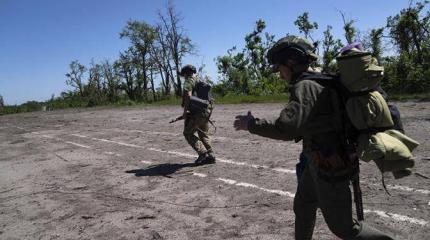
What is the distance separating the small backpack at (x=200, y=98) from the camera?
308 inches

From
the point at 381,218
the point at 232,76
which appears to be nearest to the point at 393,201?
the point at 381,218

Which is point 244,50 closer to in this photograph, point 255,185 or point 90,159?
point 90,159

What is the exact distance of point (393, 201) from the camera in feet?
16.1

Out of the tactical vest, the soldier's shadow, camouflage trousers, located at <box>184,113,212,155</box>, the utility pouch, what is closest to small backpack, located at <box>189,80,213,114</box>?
the utility pouch

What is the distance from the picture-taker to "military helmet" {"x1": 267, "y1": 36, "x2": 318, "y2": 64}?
3.10 metres

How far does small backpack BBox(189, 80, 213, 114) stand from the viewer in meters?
7.82

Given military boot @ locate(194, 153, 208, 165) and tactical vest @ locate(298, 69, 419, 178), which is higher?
tactical vest @ locate(298, 69, 419, 178)

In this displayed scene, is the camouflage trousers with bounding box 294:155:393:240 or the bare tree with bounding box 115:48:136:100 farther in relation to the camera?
the bare tree with bounding box 115:48:136:100

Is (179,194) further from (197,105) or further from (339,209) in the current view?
(339,209)

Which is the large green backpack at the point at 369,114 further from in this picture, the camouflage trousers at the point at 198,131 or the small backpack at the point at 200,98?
the camouflage trousers at the point at 198,131

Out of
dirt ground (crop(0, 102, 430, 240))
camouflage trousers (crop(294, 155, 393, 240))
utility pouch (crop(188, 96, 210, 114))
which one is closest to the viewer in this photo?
camouflage trousers (crop(294, 155, 393, 240))

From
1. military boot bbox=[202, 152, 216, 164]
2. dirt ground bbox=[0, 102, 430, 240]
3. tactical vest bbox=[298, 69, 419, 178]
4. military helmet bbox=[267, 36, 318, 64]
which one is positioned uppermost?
military helmet bbox=[267, 36, 318, 64]

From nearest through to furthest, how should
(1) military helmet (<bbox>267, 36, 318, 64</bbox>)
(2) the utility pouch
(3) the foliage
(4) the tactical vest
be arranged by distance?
(4) the tactical vest < (1) military helmet (<bbox>267, 36, 318, 64</bbox>) < (2) the utility pouch < (3) the foliage

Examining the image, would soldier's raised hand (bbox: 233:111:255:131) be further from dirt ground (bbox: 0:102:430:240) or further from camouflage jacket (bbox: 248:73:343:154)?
dirt ground (bbox: 0:102:430:240)
